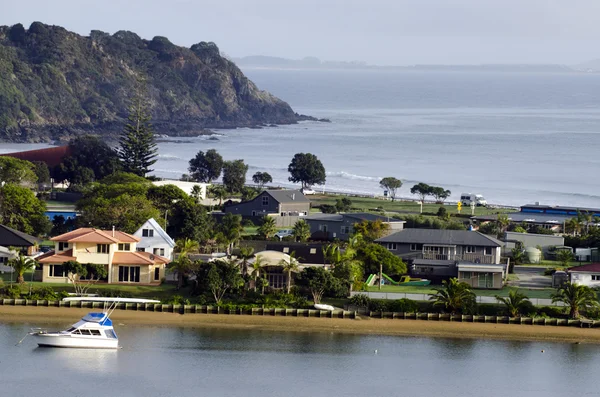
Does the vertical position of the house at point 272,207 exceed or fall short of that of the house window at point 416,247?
it exceeds it

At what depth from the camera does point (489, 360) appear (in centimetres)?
4738

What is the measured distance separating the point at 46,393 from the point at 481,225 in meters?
41.2

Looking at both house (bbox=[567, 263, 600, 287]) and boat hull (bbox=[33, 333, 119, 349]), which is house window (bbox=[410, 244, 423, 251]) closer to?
house (bbox=[567, 263, 600, 287])

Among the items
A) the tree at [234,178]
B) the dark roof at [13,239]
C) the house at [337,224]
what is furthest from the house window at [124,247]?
the tree at [234,178]

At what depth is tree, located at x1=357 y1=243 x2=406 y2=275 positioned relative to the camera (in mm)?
59000

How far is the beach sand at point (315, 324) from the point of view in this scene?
50781 millimetres

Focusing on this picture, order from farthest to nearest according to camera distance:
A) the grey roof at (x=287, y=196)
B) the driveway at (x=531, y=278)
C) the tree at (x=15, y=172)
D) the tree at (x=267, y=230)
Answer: the tree at (x=15, y=172)
the grey roof at (x=287, y=196)
the tree at (x=267, y=230)
the driveway at (x=531, y=278)

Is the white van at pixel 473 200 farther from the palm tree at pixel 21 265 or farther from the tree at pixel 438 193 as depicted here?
the palm tree at pixel 21 265

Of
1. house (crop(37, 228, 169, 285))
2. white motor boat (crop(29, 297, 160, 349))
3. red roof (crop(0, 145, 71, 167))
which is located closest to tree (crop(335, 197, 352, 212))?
red roof (crop(0, 145, 71, 167))

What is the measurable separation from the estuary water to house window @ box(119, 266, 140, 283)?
6516 mm

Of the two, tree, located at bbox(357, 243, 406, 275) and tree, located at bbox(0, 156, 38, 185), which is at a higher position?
tree, located at bbox(0, 156, 38, 185)

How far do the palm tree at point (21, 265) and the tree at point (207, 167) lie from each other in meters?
54.2

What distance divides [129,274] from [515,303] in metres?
17.0

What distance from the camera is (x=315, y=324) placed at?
169ft
